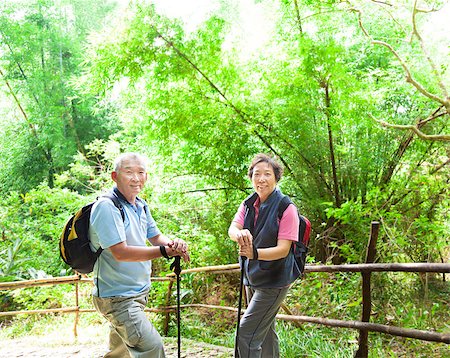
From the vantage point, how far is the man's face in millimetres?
2223

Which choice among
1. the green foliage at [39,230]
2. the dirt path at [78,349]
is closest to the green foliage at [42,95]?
the green foliage at [39,230]

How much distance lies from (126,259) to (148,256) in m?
0.09

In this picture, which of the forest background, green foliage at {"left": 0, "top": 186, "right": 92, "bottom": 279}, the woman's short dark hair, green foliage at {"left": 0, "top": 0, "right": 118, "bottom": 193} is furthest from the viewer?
green foliage at {"left": 0, "top": 0, "right": 118, "bottom": 193}

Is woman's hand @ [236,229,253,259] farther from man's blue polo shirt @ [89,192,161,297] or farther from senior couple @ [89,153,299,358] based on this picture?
man's blue polo shirt @ [89,192,161,297]

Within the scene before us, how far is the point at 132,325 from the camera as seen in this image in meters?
2.09

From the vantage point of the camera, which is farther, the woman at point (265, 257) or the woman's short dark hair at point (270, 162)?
the woman's short dark hair at point (270, 162)

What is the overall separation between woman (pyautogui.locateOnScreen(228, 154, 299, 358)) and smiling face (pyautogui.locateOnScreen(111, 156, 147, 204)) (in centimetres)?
53

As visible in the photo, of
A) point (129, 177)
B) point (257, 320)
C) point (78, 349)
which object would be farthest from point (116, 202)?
point (78, 349)

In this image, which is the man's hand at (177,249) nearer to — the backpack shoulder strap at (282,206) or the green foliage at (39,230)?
the backpack shoulder strap at (282,206)

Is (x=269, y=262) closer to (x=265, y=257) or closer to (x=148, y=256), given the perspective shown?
(x=265, y=257)

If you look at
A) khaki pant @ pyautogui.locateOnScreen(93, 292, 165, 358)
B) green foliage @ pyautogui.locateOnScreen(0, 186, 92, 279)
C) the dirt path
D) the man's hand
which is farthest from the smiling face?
green foliage @ pyautogui.locateOnScreen(0, 186, 92, 279)

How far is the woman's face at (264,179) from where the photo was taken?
246 cm

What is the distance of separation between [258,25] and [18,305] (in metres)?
5.02

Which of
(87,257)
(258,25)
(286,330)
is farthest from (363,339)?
(258,25)
